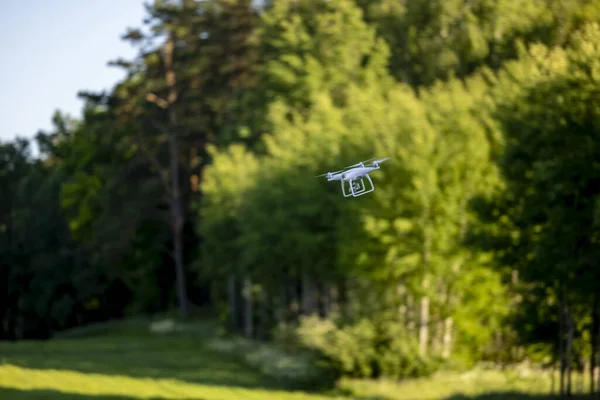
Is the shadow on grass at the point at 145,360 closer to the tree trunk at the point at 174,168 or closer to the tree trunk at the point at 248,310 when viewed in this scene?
the tree trunk at the point at 248,310

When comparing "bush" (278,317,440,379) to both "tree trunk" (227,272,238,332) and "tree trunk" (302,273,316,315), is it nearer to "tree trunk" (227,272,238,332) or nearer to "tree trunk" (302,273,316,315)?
"tree trunk" (302,273,316,315)

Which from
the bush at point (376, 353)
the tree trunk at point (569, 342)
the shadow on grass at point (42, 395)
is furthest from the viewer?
the bush at point (376, 353)

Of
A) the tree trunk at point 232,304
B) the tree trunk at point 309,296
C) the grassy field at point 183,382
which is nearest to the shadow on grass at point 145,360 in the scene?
the grassy field at point 183,382

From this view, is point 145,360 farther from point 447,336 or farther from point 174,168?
point 174,168

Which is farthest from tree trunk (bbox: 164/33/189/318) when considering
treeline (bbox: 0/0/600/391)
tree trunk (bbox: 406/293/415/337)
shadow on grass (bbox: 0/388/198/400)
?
shadow on grass (bbox: 0/388/198/400)

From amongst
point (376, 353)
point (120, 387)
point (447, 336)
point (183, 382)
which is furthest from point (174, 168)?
point (120, 387)

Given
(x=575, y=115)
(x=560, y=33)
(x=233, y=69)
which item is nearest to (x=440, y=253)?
(x=575, y=115)

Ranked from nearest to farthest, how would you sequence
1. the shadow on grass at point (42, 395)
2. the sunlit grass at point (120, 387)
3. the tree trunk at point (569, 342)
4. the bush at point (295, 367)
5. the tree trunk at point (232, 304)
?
the tree trunk at point (569, 342)
the shadow on grass at point (42, 395)
the sunlit grass at point (120, 387)
the bush at point (295, 367)
the tree trunk at point (232, 304)
